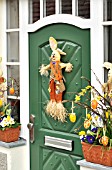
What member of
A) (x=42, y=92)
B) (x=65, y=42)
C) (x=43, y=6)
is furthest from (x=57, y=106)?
(x=43, y=6)

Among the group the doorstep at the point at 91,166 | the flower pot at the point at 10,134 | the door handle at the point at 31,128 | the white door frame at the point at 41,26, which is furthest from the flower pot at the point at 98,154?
the flower pot at the point at 10,134

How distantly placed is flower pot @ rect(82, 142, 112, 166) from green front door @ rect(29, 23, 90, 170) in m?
0.45

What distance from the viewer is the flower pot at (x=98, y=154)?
3.15m

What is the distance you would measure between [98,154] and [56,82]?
0.88 metres

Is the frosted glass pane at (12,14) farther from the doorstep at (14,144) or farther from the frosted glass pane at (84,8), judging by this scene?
the doorstep at (14,144)

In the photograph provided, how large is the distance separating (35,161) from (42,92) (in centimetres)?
71

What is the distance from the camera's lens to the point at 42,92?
13.4ft

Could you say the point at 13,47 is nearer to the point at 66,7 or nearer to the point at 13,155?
the point at 66,7

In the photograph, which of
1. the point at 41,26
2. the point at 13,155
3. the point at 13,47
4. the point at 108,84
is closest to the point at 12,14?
the point at 13,47

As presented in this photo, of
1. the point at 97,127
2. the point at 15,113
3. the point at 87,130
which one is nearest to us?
the point at 97,127

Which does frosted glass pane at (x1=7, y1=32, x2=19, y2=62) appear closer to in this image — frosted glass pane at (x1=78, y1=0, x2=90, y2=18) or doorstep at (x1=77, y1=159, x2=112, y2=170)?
frosted glass pane at (x1=78, y1=0, x2=90, y2=18)

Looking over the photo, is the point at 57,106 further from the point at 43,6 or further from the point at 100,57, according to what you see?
the point at 43,6

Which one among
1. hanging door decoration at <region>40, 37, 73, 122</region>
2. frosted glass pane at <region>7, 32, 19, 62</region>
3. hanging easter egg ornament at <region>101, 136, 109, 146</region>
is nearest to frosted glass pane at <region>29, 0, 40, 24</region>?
frosted glass pane at <region>7, 32, 19, 62</region>

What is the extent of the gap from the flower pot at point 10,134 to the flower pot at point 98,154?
111 centimetres
